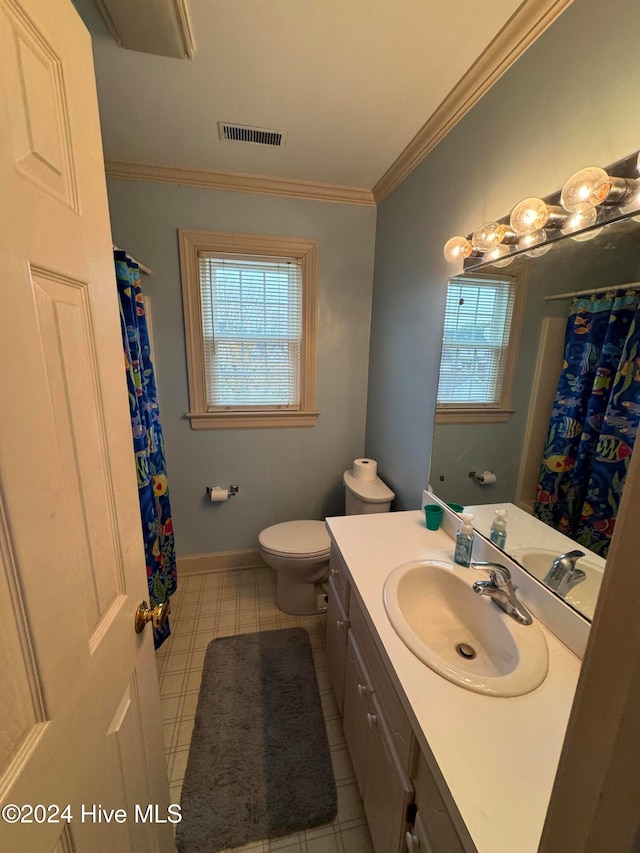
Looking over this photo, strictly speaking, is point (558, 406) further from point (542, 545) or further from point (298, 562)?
point (298, 562)

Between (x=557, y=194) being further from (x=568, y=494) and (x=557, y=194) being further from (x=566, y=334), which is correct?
(x=568, y=494)

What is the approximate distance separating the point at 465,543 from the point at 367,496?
747mm

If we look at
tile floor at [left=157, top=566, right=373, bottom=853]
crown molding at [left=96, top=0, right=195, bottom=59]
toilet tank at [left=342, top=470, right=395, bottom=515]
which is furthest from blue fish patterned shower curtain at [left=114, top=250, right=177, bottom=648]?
toilet tank at [left=342, top=470, right=395, bottom=515]

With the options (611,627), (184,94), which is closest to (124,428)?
(611,627)

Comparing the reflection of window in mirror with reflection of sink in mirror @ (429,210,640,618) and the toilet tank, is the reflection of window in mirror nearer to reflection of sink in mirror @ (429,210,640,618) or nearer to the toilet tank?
reflection of sink in mirror @ (429,210,640,618)

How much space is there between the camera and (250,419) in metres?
2.15

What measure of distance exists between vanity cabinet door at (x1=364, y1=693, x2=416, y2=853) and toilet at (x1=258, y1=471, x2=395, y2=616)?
0.90 meters

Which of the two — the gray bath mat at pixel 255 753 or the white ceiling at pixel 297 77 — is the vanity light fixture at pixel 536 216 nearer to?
the white ceiling at pixel 297 77

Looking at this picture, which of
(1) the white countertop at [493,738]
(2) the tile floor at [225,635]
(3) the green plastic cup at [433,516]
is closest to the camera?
(1) the white countertop at [493,738]

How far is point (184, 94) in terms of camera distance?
1.28 m

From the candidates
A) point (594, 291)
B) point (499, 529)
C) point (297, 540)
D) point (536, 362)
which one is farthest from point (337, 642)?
point (594, 291)

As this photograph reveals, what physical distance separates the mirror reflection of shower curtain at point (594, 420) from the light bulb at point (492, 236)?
0.33m

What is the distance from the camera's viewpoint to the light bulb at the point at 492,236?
1.06 m

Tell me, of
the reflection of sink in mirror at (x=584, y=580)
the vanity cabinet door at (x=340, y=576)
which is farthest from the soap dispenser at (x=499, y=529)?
the vanity cabinet door at (x=340, y=576)
